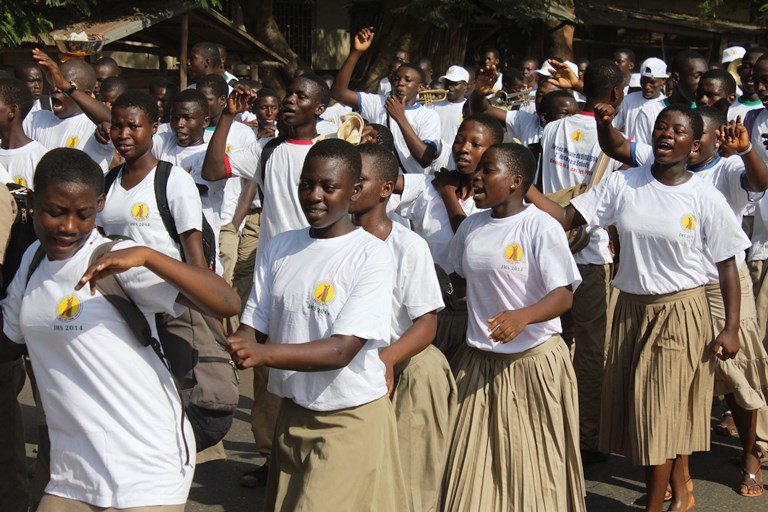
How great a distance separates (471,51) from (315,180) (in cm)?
1858

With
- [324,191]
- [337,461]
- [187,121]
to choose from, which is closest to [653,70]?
[187,121]

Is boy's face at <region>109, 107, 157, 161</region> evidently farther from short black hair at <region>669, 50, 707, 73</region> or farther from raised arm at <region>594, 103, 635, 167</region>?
short black hair at <region>669, 50, 707, 73</region>

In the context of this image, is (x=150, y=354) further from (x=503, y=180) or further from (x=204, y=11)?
(x=204, y=11)

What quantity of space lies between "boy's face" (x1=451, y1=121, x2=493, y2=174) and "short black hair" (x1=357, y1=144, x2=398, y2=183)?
65cm

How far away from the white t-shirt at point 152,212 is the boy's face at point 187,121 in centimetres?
168

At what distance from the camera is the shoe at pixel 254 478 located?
573cm

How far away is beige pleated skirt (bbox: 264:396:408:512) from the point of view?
12.1 feet

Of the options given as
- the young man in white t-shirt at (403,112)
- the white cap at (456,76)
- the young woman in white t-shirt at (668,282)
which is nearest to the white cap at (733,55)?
the white cap at (456,76)

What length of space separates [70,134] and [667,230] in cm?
401

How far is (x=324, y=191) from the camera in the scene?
3.82m

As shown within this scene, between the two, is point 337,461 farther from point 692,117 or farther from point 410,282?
point 692,117

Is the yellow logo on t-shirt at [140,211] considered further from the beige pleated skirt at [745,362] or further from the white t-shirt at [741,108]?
the white t-shirt at [741,108]

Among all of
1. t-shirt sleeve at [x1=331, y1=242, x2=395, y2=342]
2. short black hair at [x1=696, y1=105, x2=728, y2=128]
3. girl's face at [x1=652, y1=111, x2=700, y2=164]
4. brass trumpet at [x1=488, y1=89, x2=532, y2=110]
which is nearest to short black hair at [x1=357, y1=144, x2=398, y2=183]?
t-shirt sleeve at [x1=331, y1=242, x2=395, y2=342]

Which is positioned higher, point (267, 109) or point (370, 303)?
point (267, 109)
